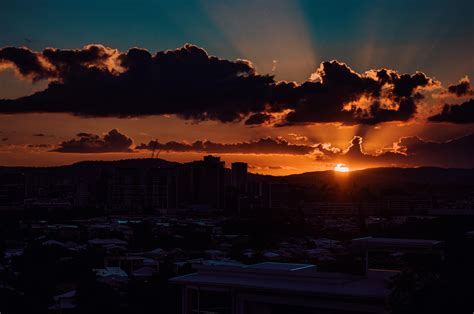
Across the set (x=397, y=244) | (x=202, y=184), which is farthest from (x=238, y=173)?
(x=397, y=244)

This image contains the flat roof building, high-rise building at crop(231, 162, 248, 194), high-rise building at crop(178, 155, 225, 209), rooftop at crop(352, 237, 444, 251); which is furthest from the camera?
high-rise building at crop(231, 162, 248, 194)

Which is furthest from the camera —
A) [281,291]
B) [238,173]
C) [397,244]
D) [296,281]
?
[238,173]

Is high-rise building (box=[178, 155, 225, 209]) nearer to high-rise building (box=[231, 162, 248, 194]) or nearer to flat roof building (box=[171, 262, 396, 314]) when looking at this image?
high-rise building (box=[231, 162, 248, 194])

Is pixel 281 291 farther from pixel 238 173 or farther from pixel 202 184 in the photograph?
pixel 238 173

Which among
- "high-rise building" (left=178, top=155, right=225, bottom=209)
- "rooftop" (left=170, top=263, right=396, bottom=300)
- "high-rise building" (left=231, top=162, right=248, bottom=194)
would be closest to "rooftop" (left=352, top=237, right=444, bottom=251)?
"rooftop" (left=170, top=263, right=396, bottom=300)

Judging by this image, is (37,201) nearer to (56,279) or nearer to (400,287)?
(56,279)

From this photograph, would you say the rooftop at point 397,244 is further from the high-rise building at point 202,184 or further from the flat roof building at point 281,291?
the high-rise building at point 202,184

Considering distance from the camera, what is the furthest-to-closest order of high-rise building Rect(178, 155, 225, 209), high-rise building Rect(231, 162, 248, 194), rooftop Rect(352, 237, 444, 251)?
high-rise building Rect(231, 162, 248, 194), high-rise building Rect(178, 155, 225, 209), rooftop Rect(352, 237, 444, 251)

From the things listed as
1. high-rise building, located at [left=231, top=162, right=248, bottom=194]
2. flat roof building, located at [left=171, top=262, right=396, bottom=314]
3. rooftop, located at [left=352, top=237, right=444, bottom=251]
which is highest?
high-rise building, located at [left=231, top=162, right=248, bottom=194]

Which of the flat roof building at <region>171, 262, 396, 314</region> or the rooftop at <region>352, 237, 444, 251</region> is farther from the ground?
the rooftop at <region>352, 237, 444, 251</region>

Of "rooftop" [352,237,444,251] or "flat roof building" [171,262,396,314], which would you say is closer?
"flat roof building" [171,262,396,314]

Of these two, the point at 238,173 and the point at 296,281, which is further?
the point at 238,173
